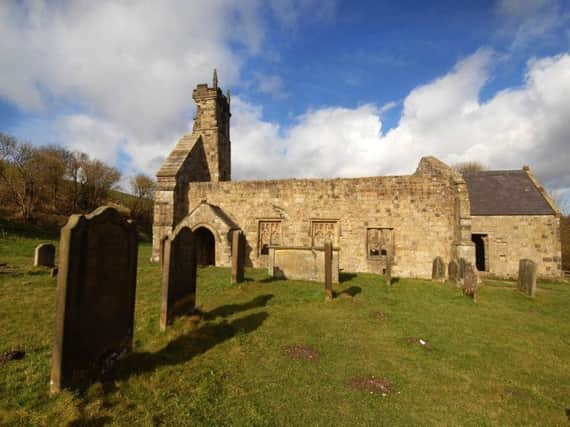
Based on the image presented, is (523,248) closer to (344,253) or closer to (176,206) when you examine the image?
(344,253)

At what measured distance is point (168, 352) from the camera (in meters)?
4.50

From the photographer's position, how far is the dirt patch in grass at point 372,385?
3.88 metres

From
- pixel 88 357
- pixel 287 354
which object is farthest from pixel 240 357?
pixel 88 357

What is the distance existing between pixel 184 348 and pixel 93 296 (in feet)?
5.41

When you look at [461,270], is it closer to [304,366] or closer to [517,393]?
Answer: [517,393]

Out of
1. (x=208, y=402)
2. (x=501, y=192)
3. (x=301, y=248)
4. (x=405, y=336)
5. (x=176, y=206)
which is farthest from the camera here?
(x=501, y=192)

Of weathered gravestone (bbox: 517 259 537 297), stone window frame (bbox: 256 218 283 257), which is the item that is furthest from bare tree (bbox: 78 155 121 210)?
weathered gravestone (bbox: 517 259 537 297)

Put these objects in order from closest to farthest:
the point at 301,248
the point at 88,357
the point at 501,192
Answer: the point at 88,357
the point at 301,248
the point at 501,192

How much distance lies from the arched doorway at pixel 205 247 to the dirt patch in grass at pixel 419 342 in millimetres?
10624

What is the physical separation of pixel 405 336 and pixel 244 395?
365 cm

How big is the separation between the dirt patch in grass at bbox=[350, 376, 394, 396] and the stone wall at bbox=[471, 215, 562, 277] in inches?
672

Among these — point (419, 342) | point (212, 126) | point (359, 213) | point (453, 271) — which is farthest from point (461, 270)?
point (212, 126)

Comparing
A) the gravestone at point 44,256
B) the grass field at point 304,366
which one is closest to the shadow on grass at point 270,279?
the grass field at point 304,366

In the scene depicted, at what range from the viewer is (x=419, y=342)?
5.54 metres
